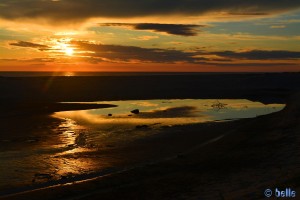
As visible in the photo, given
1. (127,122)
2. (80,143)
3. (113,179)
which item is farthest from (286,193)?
(127,122)

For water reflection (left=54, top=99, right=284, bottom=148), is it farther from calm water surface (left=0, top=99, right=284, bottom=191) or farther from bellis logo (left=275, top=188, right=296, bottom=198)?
bellis logo (left=275, top=188, right=296, bottom=198)

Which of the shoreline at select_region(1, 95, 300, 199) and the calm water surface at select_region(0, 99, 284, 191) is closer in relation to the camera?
the shoreline at select_region(1, 95, 300, 199)

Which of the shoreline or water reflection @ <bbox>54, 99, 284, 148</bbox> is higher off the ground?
water reflection @ <bbox>54, 99, 284, 148</bbox>

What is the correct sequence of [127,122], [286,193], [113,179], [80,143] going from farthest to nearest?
[127,122]
[80,143]
[113,179]
[286,193]

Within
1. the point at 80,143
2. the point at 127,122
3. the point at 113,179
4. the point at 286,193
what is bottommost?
the point at 113,179

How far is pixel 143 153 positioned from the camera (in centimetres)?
2177

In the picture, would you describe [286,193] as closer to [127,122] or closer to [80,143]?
[80,143]

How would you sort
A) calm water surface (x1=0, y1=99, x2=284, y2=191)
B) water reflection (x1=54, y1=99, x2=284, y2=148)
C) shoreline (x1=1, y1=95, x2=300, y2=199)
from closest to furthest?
shoreline (x1=1, y1=95, x2=300, y2=199) < calm water surface (x1=0, y1=99, x2=284, y2=191) < water reflection (x1=54, y1=99, x2=284, y2=148)

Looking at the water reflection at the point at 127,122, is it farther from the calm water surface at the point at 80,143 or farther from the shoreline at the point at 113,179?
the shoreline at the point at 113,179

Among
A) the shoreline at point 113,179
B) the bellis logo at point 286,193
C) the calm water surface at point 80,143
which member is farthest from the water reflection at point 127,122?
the bellis logo at point 286,193

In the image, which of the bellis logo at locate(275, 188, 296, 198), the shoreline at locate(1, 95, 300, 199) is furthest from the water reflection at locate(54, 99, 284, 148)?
the bellis logo at locate(275, 188, 296, 198)

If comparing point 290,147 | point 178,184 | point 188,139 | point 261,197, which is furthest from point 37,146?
point 261,197

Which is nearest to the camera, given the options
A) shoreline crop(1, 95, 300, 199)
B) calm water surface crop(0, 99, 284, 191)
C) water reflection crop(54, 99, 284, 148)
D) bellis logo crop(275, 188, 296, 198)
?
bellis logo crop(275, 188, 296, 198)

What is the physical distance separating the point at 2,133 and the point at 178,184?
19106mm
